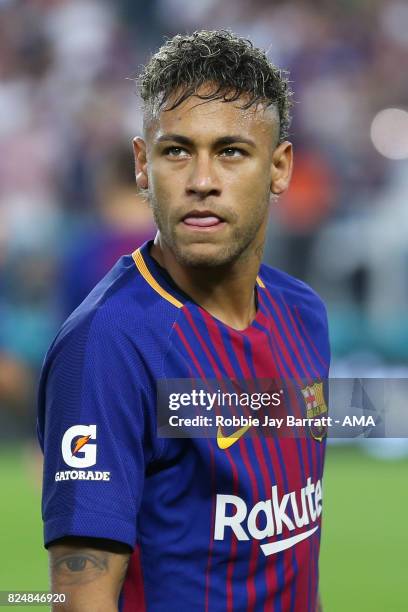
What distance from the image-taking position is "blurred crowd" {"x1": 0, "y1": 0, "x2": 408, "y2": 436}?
32.3 ft

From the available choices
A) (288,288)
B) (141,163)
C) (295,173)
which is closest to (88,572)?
(141,163)

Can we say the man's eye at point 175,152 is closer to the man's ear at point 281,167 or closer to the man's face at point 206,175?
the man's face at point 206,175

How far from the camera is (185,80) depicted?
7.98 ft

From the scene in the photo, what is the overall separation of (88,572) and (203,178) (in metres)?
0.81

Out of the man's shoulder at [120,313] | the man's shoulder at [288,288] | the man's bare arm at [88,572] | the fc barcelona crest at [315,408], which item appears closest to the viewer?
the man's bare arm at [88,572]

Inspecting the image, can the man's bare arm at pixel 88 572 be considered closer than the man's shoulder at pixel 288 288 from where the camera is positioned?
Yes

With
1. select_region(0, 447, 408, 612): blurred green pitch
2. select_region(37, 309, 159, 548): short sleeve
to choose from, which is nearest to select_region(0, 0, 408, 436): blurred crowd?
select_region(0, 447, 408, 612): blurred green pitch

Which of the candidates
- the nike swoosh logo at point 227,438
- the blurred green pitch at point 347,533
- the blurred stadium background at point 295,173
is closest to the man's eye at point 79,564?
the nike swoosh logo at point 227,438

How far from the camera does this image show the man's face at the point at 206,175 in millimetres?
2383

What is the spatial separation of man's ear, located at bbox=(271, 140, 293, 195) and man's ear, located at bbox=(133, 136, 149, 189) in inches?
11.3

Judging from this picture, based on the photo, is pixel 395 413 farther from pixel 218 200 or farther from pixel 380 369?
pixel 380 369

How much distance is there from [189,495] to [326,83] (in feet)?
29.1

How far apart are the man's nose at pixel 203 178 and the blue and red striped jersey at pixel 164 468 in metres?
0.24

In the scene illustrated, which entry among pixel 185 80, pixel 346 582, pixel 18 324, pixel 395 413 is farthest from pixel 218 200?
pixel 18 324
